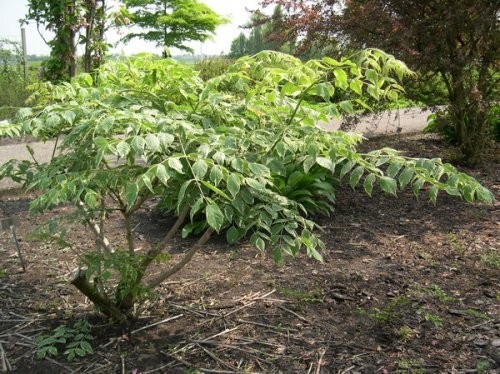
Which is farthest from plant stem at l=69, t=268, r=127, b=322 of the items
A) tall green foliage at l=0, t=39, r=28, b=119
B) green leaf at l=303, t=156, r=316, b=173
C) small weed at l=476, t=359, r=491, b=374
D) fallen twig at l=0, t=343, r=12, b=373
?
tall green foliage at l=0, t=39, r=28, b=119

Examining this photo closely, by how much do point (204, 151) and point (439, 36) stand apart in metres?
3.83

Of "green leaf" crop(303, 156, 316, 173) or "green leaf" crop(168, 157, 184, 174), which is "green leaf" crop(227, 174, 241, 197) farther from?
"green leaf" crop(303, 156, 316, 173)

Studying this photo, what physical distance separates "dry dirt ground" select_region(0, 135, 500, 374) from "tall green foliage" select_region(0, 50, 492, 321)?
0.94ft

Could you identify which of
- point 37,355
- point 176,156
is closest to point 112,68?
point 176,156

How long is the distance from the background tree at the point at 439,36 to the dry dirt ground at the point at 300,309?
5.75 feet

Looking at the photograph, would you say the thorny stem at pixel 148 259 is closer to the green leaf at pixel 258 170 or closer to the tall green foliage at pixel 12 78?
Result: the green leaf at pixel 258 170

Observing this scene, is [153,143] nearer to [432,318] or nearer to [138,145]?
[138,145]

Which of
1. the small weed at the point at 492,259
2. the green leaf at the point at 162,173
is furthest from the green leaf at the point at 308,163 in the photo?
the small weed at the point at 492,259

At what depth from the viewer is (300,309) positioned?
271cm

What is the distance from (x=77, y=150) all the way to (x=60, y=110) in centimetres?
16

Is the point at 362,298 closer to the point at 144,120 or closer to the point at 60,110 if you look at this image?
the point at 144,120

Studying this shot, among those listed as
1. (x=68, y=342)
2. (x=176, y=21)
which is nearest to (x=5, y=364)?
(x=68, y=342)

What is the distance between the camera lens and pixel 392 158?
2041 mm

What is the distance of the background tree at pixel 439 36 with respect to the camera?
4.79 m
